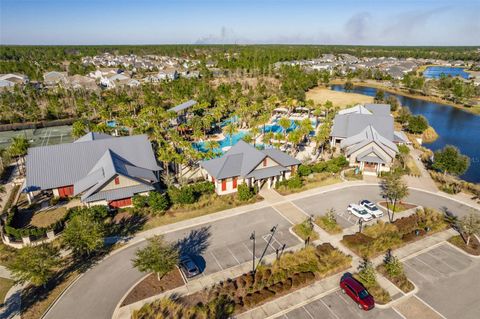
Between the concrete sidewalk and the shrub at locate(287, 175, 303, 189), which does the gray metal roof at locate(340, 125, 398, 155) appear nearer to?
the shrub at locate(287, 175, 303, 189)

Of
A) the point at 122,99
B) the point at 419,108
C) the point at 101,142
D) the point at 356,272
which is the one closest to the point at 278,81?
the point at 419,108

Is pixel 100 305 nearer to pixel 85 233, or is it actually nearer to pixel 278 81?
pixel 85 233

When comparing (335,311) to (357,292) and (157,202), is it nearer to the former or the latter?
(357,292)

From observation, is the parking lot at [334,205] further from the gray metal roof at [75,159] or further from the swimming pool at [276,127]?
the swimming pool at [276,127]

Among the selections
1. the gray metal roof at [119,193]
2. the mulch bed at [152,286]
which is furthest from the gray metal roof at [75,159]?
the mulch bed at [152,286]

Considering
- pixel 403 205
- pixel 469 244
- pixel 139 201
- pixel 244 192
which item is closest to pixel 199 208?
pixel 244 192

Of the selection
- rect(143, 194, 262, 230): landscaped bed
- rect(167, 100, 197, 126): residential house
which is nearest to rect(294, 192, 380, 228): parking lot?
rect(143, 194, 262, 230): landscaped bed
